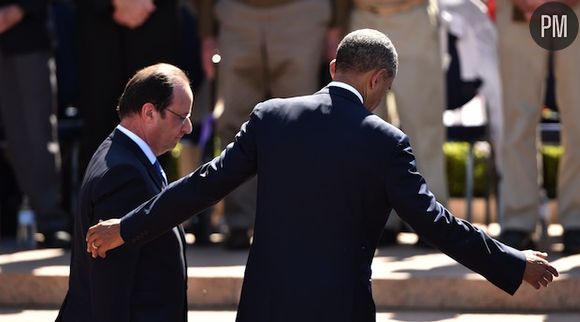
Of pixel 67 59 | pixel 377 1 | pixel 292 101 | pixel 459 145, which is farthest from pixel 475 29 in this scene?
pixel 292 101

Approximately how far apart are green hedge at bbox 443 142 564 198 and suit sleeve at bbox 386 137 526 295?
5.74 meters

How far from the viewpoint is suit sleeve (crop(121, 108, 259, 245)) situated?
4.43 meters

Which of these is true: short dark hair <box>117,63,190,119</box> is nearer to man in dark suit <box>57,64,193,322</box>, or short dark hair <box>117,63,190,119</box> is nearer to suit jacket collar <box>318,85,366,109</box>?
man in dark suit <box>57,64,193,322</box>

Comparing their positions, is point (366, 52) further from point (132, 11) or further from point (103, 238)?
point (132, 11)

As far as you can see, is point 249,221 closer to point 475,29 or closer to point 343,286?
point 475,29

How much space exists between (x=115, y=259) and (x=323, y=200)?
0.76 meters

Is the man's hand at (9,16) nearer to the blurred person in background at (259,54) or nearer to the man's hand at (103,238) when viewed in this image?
the blurred person in background at (259,54)

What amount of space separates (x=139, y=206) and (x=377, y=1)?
3653 millimetres

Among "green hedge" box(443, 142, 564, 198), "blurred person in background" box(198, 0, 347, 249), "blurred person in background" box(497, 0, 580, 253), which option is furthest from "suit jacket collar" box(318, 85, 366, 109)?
"green hedge" box(443, 142, 564, 198)

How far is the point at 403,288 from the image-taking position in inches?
270

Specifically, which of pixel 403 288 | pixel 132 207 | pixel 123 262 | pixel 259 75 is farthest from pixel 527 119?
pixel 123 262

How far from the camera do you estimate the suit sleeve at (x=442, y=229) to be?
434 cm

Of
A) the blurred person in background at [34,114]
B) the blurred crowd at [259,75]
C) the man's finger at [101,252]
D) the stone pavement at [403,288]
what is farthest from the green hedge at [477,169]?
the man's finger at [101,252]

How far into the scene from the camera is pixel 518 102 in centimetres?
760
